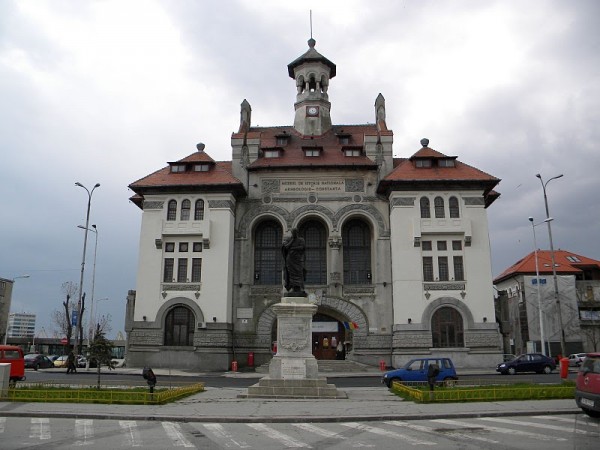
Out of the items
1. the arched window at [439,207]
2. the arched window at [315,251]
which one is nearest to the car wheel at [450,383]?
the arched window at [439,207]

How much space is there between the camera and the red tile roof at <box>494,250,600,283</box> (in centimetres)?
5453

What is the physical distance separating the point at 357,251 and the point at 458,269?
301 inches

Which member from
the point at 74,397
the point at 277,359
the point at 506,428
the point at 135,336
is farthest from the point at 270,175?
the point at 506,428

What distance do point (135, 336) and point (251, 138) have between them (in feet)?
58.7

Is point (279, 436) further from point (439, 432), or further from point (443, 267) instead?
point (443, 267)

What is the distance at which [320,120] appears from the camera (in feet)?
161

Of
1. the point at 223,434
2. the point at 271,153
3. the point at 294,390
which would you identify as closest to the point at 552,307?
the point at 271,153

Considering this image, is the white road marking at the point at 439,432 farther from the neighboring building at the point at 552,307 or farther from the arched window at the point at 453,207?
the neighboring building at the point at 552,307

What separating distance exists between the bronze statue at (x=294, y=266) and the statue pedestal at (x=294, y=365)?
809 mm

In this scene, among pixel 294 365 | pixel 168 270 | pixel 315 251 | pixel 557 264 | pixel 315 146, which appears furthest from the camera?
pixel 557 264

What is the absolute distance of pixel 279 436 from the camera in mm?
12062

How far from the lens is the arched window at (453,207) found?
39344 mm

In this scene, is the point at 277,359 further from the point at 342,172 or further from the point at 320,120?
the point at 320,120

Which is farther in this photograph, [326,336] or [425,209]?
[326,336]
